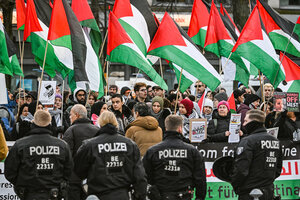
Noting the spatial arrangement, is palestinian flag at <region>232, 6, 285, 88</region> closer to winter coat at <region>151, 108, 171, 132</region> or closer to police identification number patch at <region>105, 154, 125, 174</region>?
winter coat at <region>151, 108, 171, 132</region>

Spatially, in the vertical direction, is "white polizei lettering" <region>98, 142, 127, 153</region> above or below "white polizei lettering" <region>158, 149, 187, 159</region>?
above

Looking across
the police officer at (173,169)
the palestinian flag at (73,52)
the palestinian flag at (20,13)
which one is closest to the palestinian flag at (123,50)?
the palestinian flag at (73,52)

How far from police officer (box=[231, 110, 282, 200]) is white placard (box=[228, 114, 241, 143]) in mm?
1967

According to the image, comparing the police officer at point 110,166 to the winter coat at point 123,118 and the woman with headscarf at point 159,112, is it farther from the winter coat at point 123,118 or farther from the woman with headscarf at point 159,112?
the woman with headscarf at point 159,112

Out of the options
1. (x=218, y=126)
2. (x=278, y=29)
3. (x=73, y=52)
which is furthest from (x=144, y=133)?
(x=278, y=29)

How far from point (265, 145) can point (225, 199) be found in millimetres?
2639

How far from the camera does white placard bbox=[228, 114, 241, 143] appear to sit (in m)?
9.73

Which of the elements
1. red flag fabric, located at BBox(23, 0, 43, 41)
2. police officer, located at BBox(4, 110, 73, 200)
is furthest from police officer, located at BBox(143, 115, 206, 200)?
A: red flag fabric, located at BBox(23, 0, 43, 41)

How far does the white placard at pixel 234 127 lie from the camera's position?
383 inches

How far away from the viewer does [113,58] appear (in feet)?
36.0

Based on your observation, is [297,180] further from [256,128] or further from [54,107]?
[54,107]

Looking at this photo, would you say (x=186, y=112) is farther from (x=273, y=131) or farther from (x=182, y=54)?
(x=273, y=131)

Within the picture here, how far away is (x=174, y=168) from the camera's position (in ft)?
24.0

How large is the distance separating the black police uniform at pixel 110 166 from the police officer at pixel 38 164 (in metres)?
0.29
